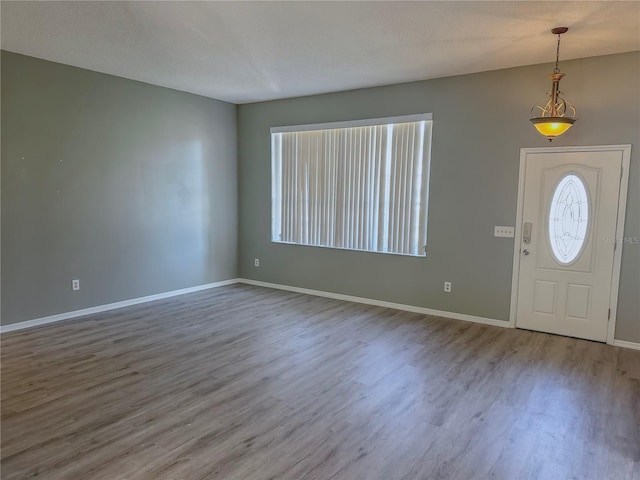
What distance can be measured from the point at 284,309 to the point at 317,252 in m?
1.16

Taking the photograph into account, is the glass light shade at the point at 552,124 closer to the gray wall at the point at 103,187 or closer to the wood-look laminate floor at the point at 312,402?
the wood-look laminate floor at the point at 312,402

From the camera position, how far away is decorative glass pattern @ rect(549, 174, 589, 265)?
170 inches

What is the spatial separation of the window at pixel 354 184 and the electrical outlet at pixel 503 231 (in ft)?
2.75

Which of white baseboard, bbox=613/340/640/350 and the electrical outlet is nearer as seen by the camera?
white baseboard, bbox=613/340/640/350

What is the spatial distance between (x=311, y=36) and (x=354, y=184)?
2413 millimetres

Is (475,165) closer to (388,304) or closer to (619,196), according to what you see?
(619,196)

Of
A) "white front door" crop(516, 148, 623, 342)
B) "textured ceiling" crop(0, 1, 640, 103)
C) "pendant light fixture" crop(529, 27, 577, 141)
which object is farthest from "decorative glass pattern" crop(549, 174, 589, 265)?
"textured ceiling" crop(0, 1, 640, 103)

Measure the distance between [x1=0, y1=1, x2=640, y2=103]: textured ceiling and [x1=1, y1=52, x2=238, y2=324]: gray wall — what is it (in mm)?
427

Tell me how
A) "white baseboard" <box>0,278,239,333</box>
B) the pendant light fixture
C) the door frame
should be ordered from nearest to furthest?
the pendant light fixture
the door frame
"white baseboard" <box>0,278,239,333</box>

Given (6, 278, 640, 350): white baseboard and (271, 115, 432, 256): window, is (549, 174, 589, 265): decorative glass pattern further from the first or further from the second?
(271, 115, 432, 256): window

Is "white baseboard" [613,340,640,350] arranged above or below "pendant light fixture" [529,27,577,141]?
below

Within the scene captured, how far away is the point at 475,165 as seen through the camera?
487 cm

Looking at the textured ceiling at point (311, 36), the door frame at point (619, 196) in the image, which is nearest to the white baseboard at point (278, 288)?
the door frame at point (619, 196)

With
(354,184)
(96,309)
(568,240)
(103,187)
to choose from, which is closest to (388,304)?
(354,184)
